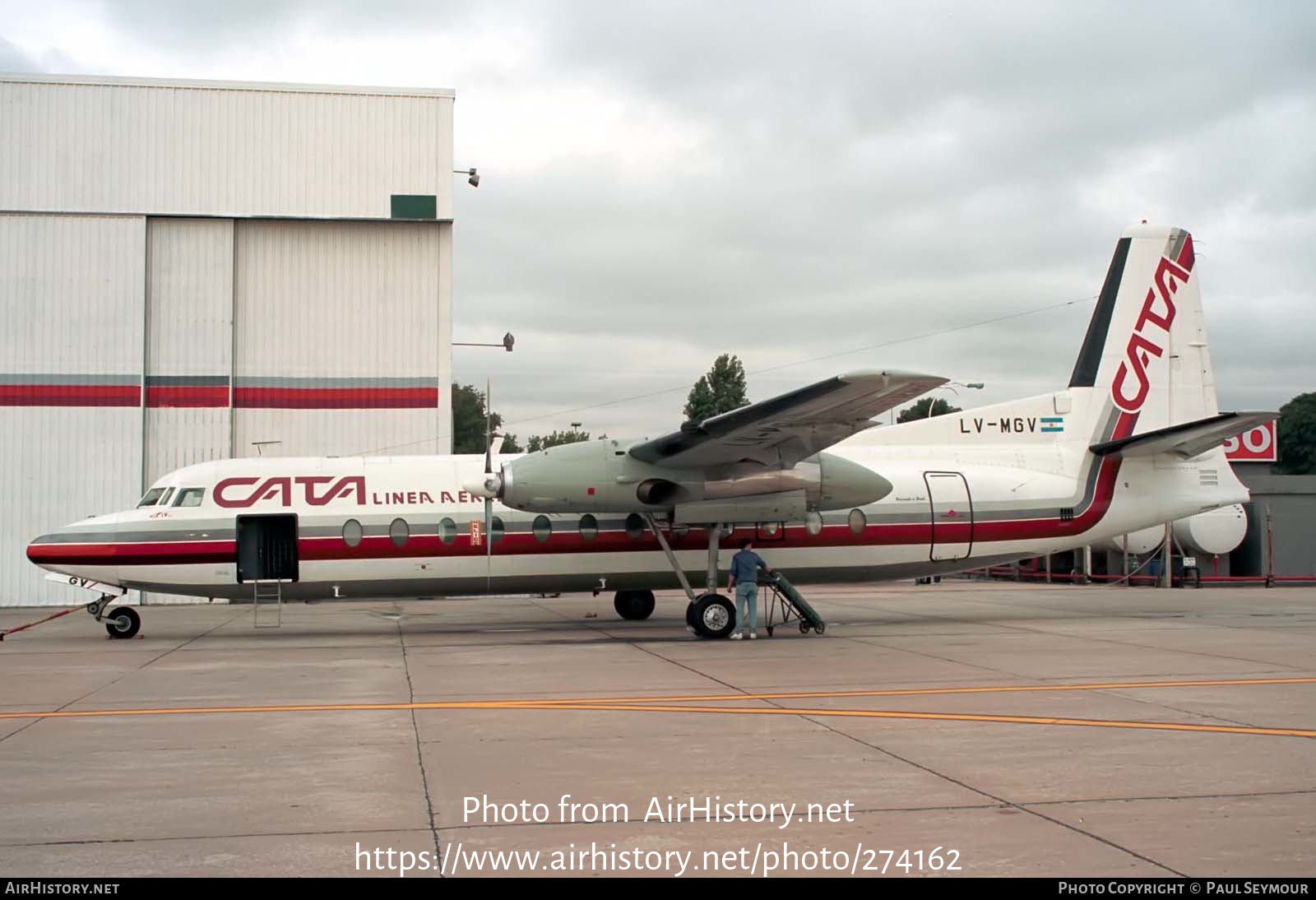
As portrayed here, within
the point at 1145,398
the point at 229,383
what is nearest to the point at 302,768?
the point at 1145,398

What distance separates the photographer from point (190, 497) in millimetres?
18953

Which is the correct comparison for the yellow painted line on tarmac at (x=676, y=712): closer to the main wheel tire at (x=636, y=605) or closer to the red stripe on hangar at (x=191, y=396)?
the main wheel tire at (x=636, y=605)

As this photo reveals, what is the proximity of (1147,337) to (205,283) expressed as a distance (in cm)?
2290

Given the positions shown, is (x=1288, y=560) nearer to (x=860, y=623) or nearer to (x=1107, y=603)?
(x=1107, y=603)

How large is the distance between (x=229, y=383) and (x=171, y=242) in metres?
4.04

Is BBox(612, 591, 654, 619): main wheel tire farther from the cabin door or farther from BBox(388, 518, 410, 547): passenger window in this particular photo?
the cabin door

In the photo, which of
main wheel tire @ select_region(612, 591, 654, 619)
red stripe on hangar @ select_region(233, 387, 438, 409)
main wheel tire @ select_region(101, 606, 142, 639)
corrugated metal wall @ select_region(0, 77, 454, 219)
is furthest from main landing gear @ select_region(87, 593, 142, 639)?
corrugated metal wall @ select_region(0, 77, 454, 219)

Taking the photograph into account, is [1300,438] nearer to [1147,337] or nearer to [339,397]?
[1147,337]

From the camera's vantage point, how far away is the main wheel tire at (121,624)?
1941cm

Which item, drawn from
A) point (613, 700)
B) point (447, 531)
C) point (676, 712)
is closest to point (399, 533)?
point (447, 531)

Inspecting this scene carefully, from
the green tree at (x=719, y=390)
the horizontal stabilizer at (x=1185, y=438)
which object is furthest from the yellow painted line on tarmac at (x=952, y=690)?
the green tree at (x=719, y=390)

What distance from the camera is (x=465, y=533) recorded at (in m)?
19.0

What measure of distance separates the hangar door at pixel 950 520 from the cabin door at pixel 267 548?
11072 mm

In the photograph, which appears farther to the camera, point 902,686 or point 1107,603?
point 1107,603
